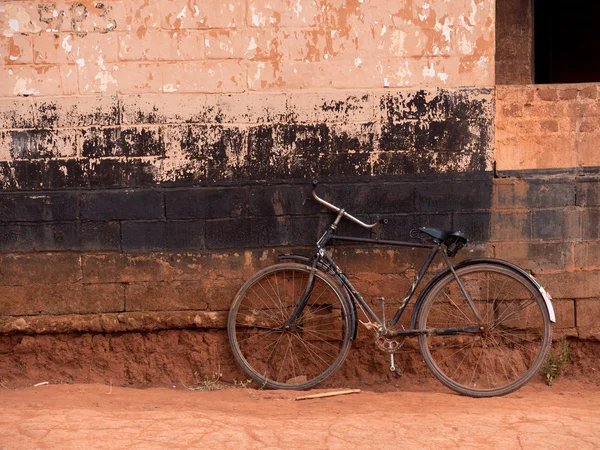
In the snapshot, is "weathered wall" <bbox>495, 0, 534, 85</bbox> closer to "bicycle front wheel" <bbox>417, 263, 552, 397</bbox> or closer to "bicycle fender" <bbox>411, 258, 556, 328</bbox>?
"bicycle front wheel" <bbox>417, 263, 552, 397</bbox>

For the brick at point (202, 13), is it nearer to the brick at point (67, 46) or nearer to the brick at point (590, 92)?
the brick at point (67, 46)

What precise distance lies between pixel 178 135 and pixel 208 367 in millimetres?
1633

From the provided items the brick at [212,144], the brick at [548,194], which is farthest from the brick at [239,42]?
the brick at [548,194]

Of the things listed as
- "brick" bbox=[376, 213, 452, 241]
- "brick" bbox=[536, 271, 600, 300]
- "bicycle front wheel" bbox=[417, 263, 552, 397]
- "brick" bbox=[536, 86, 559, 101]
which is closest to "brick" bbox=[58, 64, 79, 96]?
"brick" bbox=[376, 213, 452, 241]

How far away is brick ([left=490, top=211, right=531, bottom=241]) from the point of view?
5625 mm

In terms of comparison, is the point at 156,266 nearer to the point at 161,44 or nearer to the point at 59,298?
the point at 59,298

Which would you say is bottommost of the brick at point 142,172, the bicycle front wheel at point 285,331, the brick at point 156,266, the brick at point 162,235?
the bicycle front wheel at point 285,331

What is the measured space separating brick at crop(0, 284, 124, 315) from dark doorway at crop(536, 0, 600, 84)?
19.7ft

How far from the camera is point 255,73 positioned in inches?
215

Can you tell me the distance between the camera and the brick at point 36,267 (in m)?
5.57

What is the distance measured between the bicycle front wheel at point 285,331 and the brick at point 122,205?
0.85 meters

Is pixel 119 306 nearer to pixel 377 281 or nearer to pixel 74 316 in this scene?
pixel 74 316

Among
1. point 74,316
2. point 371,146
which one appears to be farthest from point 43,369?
point 371,146

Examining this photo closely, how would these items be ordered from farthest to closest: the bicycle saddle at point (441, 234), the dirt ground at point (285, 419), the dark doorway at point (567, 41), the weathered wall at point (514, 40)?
the dark doorway at point (567, 41)
the weathered wall at point (514, 40)
the bicycle saddle at point (441, 234)
the dirt ground at point (285, 419)
